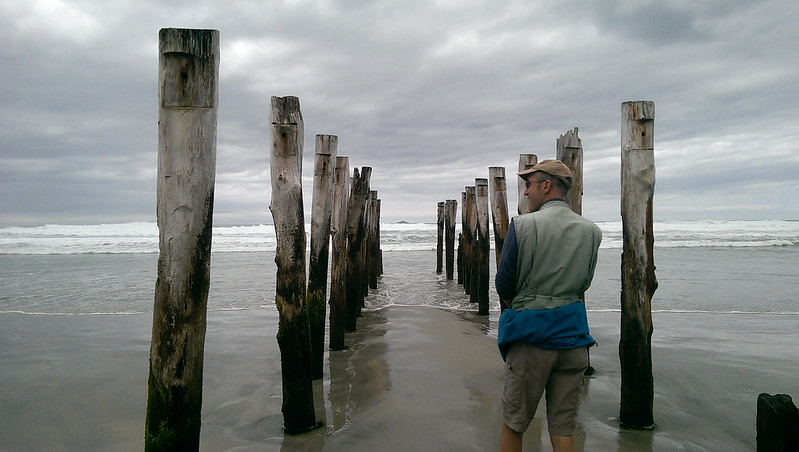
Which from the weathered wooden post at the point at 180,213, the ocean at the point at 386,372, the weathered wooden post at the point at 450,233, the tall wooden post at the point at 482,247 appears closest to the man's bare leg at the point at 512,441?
the ocean at the point at 386,372

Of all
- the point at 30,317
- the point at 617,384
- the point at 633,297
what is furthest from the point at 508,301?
the point at 30,317

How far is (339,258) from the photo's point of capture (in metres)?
7.37

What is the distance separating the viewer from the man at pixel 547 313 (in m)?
2.99

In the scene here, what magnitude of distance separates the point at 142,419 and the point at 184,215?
2899 millimetres

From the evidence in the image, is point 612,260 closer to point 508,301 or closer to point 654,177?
point 654,177

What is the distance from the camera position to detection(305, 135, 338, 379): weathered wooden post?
5910mm

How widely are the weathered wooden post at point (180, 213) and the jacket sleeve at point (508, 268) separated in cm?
180

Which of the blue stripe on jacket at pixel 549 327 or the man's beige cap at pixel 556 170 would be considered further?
the man's beige cap at pixel 556 170

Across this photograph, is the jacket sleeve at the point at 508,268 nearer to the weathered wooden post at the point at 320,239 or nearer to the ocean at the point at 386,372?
the ocean at the point at 386,372

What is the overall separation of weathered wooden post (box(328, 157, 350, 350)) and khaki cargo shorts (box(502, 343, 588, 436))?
427cm

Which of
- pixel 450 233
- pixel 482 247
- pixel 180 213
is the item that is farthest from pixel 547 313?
pixel 450 233

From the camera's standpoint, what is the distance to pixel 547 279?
3.00 metres

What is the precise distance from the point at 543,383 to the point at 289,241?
8.04 feet

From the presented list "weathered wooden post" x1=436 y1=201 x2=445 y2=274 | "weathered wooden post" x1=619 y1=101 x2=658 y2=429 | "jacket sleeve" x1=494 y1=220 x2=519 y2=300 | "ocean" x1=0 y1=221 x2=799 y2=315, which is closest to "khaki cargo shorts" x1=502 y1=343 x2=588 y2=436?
"jacket sleeve" x1=494 y1=220 x2=519 y2=300
